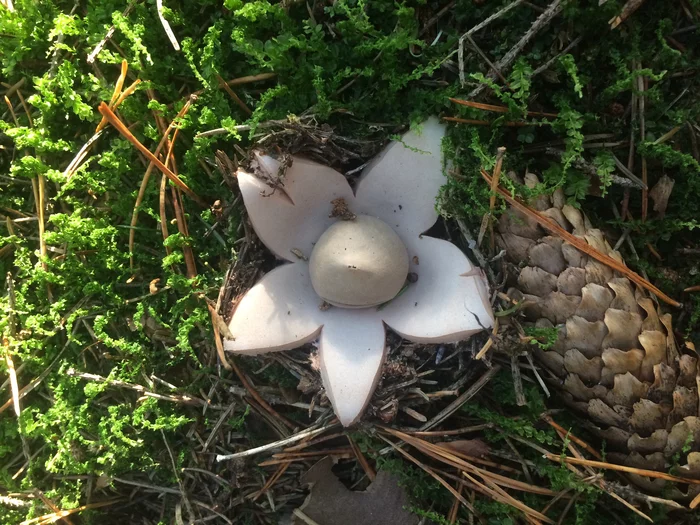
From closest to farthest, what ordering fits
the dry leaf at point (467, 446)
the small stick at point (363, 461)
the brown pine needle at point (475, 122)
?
the brown pine needle at point (475, 122), the dry leaf at point (467, 446), the small stick at point (363, 461)

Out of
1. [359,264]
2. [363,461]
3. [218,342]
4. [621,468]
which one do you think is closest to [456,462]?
[363,461]

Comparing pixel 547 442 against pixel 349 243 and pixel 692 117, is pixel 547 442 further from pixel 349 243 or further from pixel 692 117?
pixel 692 117

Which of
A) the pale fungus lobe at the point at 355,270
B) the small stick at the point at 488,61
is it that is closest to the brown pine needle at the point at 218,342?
the pale fungus lobe at the point at 355,270

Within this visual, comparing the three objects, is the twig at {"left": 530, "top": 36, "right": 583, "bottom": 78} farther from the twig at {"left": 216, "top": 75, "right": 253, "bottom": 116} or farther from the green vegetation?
the twig at {"left": 216, "top": 75, "right": 253, "bottom": 116}

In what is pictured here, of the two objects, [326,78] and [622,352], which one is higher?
[326,78]

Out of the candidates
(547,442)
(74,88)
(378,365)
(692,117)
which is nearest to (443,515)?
(547,442)

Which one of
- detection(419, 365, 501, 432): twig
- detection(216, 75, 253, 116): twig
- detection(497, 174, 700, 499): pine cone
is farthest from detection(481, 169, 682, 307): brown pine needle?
detection(216, 75, 253, 116): twig

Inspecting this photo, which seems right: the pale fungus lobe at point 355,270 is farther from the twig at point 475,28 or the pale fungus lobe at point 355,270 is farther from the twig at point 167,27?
the twig at point 167,27
